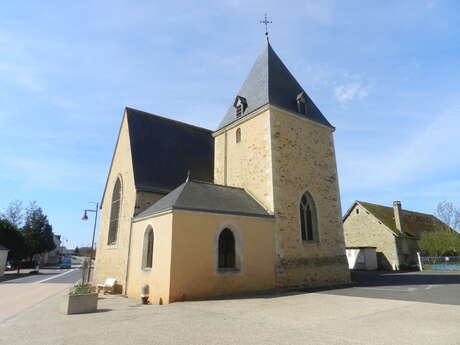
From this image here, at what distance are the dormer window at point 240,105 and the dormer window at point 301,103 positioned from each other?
280 centimetres

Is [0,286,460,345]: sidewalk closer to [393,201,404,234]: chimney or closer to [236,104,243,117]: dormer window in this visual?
[236,104,243,117]: dormer window

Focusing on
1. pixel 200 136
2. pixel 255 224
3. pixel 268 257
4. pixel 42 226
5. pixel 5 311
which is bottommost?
pixel 5 311

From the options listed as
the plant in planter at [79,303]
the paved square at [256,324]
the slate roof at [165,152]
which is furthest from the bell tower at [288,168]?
the plant in planter at [79,303]

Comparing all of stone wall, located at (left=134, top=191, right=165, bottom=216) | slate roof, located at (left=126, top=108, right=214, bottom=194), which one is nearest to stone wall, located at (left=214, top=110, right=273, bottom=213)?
slate roof, located at (left=126, top=108, right=214, bottom=194)

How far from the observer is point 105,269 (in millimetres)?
14953

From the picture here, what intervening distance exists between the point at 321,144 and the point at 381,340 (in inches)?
474

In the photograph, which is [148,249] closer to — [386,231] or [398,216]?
[386,231]

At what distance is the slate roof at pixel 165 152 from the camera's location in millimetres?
14607

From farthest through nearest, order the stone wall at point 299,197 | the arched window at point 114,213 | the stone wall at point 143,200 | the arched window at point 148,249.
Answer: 1. the arched window at point 114,213
2. the stone wall at point 143,200
3. the stone wall at point 299,197
4. the arched window at point 148,249

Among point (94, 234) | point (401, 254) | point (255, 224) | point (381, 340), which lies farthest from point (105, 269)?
point (401, 254)

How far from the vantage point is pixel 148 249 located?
1120 cm

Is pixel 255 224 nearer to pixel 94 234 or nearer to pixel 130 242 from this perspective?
pixel 130 242

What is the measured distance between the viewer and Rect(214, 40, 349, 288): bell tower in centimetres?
1252

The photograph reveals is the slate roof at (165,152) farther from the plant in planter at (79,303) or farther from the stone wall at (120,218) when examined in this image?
the plant in planter at (79,303)
